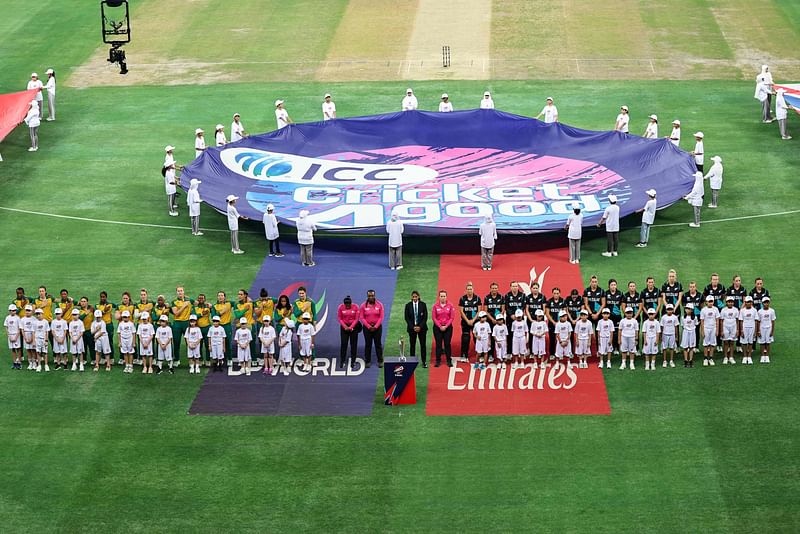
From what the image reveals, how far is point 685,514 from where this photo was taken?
2106cm

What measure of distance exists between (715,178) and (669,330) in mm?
9879

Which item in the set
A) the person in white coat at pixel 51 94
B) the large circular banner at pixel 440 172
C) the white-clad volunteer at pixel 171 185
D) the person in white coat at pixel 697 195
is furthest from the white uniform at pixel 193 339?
the person in white coat at pixel 51 94

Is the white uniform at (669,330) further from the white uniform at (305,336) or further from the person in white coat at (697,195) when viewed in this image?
the person in white coat at (697,195)

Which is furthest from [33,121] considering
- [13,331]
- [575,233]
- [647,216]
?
[647,216]

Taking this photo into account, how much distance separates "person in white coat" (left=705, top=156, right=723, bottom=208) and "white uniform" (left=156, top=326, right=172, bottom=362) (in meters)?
15.8

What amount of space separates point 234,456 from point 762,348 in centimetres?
1111

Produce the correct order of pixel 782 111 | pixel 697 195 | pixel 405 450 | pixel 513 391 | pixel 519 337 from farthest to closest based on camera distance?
1. pixel 782 111
2. pixel 697 195
3. pixel 519 337
4. pixel 513 391
5. pixel 405 450

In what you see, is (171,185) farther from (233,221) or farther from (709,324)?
(709,324)

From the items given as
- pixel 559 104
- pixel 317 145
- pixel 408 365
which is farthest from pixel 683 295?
pixel 559 104

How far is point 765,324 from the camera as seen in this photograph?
2614 cm

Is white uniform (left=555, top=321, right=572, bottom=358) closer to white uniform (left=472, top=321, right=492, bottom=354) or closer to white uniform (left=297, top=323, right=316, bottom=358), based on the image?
white uniform (left=472, top=321, right=492, bottom=354)

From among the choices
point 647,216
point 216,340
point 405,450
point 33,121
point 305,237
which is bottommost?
point 405,450

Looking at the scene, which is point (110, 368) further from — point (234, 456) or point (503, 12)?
point (503, 12)

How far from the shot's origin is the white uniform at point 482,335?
85.8ft
